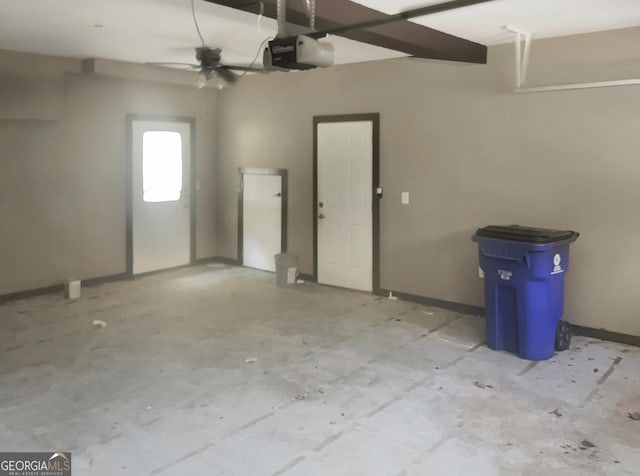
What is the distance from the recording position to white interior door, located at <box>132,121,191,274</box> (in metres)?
7.30

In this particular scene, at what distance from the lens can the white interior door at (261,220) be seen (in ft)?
24.6

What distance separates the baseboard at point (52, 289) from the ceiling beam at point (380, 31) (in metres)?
4.33

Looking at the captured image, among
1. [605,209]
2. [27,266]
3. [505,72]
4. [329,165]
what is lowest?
[27,266]

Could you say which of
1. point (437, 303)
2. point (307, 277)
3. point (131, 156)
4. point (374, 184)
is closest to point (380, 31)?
point (374, 184)

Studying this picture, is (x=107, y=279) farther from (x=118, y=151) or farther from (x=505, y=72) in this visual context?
(x=505, y=72)

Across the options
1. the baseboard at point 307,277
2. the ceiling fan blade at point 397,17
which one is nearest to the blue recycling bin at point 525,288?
the ceiling fan blade at point 397,17

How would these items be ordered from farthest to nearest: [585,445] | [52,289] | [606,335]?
[52,289], [606,335], [585,445]

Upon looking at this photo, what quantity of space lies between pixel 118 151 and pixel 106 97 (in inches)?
25.5

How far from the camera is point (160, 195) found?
24.8ft

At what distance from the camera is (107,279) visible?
278 inches

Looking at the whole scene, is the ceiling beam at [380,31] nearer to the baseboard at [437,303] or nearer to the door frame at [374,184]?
the door frame at [374,184]

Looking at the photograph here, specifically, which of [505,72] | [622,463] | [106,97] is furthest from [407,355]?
[106,97]

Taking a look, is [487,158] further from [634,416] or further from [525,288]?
[634,416]

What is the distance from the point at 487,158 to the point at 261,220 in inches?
130
